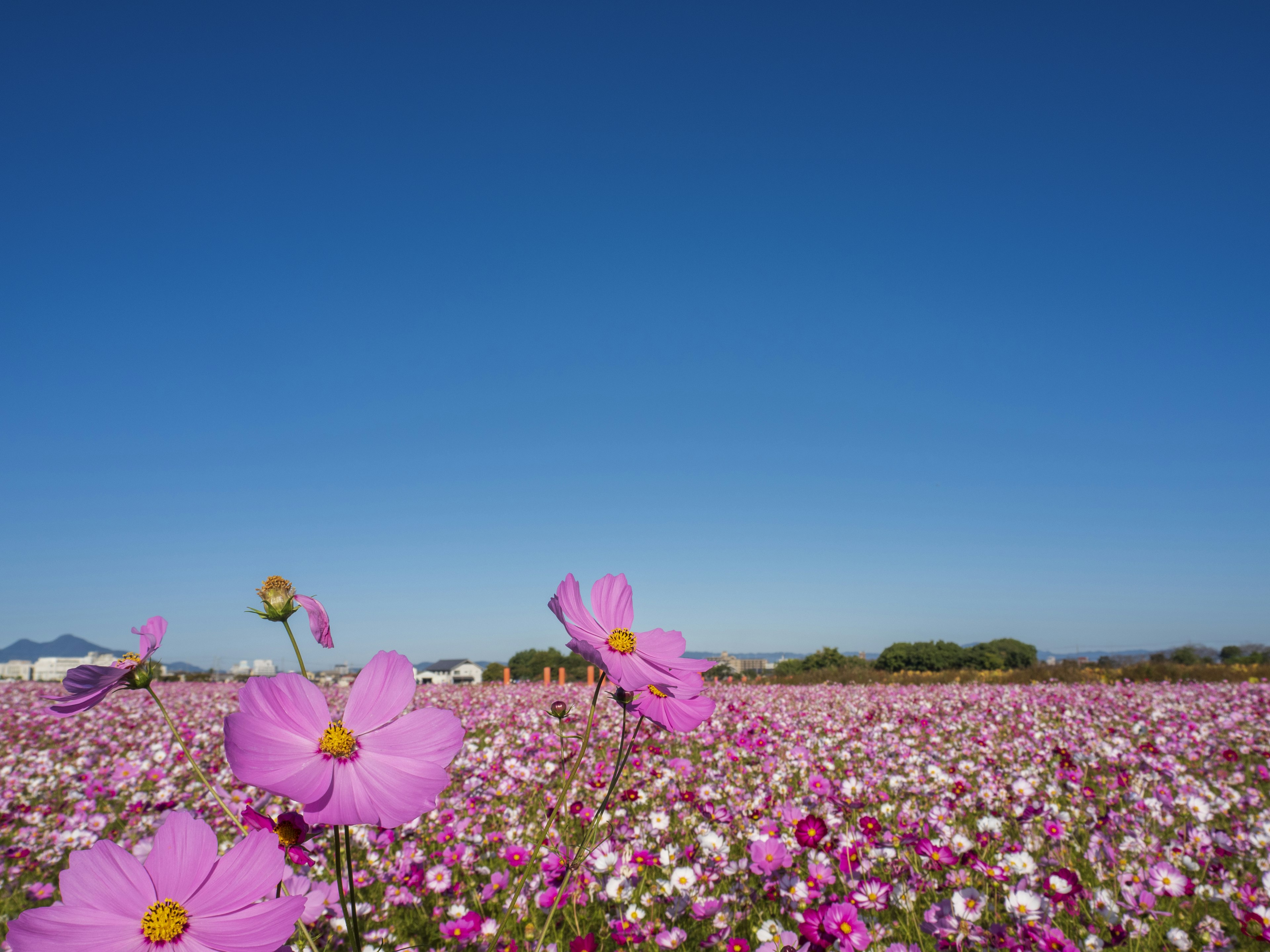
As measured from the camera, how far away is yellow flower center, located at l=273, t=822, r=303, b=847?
2.65ft

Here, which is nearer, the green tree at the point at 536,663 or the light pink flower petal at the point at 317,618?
the light pink flower petal at the point at 317,618

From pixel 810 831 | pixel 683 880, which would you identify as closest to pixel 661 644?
A: pixel 810 831

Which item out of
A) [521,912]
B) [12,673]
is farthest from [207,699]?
[12,673]

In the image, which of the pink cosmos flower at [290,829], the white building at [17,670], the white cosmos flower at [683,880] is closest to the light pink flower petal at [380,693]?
the pink cosmos flower at [290,829]

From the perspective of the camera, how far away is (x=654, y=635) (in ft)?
3.80

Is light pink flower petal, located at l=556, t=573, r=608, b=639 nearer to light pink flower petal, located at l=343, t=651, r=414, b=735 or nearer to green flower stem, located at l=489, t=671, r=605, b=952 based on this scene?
green flower stem, located at l=489, t=671, r=605, b=952

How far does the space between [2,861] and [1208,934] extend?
5.25 meters

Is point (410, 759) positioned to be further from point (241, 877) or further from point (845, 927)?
point (845, 927)

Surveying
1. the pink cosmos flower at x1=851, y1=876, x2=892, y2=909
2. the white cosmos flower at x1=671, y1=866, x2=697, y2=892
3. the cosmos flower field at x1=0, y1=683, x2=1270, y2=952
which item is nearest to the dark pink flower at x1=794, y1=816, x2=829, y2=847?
the cosmos flower field at x1=0, y1=683, x2=1270, y2=952

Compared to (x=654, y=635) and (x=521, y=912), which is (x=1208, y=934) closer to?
(x=521, y=912)

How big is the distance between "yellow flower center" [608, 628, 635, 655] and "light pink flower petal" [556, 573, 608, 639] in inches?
0.6

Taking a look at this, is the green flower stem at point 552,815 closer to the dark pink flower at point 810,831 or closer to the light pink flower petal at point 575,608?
the light pink flower petal at point 575,608

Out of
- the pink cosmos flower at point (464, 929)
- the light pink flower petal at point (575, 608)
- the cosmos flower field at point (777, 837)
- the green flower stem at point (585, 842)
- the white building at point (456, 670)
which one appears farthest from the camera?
the white building at point (456, 670)

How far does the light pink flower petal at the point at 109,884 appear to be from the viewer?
671 millimetres
